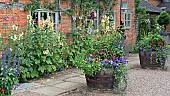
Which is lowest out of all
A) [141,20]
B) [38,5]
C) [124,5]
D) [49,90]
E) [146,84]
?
[146,84]

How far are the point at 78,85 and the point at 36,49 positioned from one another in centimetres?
153

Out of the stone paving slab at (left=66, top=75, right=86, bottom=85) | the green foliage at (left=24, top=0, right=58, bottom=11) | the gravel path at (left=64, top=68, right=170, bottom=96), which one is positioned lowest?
the gravel path at (left=64, top=68, right=170, bottom=96)

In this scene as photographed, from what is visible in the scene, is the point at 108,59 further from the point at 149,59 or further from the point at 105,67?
the point at 149,59

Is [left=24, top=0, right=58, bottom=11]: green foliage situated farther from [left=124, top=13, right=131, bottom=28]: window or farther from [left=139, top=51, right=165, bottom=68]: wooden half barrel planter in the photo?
[left=124, top=13, right=131, bottom=28]: window

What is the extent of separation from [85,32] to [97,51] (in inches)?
122

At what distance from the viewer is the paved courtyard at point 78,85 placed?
547 cm

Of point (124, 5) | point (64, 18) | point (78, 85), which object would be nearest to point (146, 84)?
point (78, 85)

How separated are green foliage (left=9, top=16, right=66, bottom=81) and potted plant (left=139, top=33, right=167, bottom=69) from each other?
3.08 m

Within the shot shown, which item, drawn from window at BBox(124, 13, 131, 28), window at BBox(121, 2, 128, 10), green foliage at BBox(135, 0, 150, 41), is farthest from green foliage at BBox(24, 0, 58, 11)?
green foliage at BBox(135, 0, 150, 41)

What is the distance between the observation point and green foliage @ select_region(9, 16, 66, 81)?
Result: 21.4ft

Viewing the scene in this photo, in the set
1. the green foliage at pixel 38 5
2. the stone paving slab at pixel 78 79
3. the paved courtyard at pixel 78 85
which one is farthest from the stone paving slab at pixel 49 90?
the green foliage at pixel 38 5

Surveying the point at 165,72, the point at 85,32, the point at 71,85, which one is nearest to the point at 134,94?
the point at 71,85

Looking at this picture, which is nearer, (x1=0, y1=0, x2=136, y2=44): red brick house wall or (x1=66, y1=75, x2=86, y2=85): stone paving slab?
(x1=66, y1=75, x2=86, y2=85): stone paving slab

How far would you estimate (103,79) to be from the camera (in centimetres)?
550
